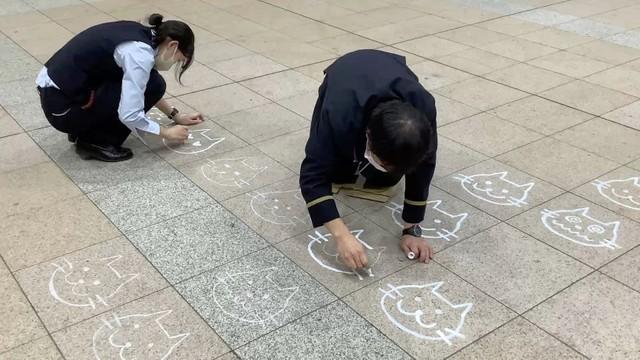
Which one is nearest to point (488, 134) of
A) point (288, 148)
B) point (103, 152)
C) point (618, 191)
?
point (618, 191)

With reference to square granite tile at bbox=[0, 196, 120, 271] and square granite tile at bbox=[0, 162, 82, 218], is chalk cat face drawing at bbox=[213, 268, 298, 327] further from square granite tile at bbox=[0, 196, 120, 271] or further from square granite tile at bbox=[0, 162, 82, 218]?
square granite tile at bbox=[0, 162, 82, 218]

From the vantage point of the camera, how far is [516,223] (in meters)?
3.30

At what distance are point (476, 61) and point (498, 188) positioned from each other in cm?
234

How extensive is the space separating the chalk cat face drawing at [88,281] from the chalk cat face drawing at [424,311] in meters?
1.16

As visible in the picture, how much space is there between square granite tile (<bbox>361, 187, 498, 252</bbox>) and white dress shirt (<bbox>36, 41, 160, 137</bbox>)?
1.40 meters

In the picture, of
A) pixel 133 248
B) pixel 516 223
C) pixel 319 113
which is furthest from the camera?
pixel 516 223

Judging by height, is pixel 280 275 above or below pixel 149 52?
below

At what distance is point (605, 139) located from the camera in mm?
4191

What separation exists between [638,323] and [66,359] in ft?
7.54

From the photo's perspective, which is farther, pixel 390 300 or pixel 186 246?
pixel 186 246

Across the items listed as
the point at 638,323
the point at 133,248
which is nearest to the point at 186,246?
the point at 133,248

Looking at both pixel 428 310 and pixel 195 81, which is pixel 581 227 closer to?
pixel 428 310

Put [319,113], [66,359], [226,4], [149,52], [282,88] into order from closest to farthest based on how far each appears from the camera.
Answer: [66,359]
[319,113]
[149,52]
[282,88]
[226,4]

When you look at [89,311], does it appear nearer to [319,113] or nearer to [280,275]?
[280,275]
